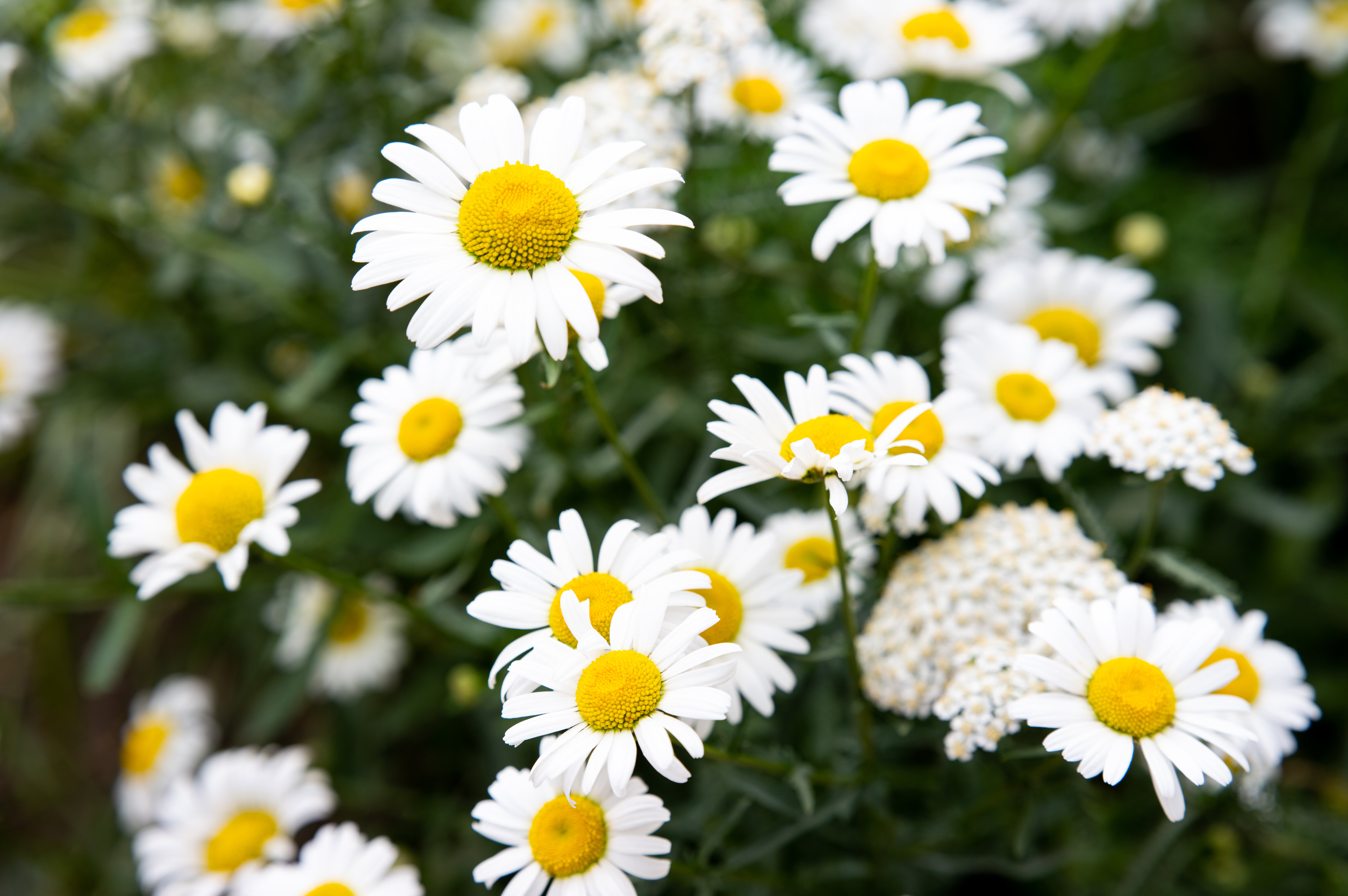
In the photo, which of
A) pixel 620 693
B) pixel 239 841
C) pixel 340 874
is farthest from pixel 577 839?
pixel 239 841

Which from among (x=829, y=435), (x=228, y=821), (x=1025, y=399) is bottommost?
(x=228, y=821)

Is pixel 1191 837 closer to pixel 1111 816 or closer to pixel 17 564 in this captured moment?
pixel 1111 816

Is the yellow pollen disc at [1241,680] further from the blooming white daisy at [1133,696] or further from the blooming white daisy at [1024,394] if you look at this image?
the blooming white daisy at [1024,394]

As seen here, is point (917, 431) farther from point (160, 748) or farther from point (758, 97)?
point (160, 748)

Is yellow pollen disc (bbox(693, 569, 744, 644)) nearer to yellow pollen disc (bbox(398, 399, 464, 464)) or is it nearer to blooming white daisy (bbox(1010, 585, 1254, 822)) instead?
blooming white daisy (bbox(1010, 585, 1254, 822))

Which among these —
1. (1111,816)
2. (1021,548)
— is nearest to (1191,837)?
(1111,816)

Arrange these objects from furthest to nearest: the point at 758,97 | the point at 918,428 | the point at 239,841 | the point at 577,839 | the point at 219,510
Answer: the point at 758,97
the point at 239,841
the point at 219,510
the point at 918,428
the point at 577,839
